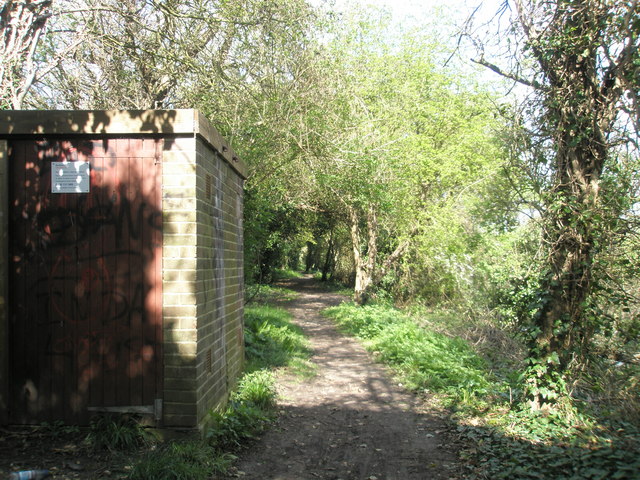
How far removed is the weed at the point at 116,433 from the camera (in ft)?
14.8

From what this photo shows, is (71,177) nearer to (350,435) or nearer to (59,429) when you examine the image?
(59,429)

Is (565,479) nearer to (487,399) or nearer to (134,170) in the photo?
(487,399)

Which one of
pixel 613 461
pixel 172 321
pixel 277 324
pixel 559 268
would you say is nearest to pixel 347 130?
pixel 277 324

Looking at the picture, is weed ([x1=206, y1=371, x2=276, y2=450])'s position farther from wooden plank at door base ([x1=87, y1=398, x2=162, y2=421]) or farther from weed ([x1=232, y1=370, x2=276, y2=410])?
wooden plank at door base ([x1=87, y1=398, x2=162, y2=421])

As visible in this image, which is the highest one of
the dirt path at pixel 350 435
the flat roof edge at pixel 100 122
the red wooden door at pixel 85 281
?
the flat roof edge at pixel 100 122

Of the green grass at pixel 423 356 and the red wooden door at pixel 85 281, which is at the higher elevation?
the red wooden door at pixel 85 281

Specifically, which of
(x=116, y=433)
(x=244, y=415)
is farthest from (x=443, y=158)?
(x=116, y=433)

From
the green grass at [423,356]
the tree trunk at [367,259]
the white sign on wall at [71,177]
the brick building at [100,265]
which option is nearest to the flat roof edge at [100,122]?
the brick building at [100,265]

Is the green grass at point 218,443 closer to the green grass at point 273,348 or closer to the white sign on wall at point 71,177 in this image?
the green grass at point 273,348

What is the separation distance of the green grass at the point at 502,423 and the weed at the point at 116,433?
3065mm

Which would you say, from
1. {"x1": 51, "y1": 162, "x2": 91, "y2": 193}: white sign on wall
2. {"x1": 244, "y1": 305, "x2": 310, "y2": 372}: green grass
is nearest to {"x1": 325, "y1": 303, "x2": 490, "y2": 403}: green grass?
{"x1": 244, "y1": 305, "x2": 310, "y2": 372}: green grass

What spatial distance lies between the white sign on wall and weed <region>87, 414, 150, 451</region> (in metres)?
2.19

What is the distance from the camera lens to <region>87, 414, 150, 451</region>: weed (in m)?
4.51

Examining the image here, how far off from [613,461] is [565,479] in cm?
49
